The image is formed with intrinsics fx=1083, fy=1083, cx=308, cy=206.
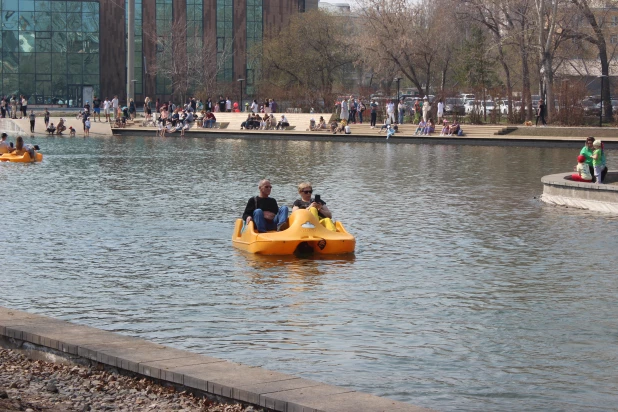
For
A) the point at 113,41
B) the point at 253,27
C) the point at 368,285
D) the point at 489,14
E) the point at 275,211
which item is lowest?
the point at 368,285

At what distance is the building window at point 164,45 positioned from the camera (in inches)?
3658

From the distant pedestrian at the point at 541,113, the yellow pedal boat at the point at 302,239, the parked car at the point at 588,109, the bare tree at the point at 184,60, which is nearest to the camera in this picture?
Result: the yellow pedal boat at the point at 302,239

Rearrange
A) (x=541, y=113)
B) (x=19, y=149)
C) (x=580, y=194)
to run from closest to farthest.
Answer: (x=580, y=194) → (x=19, y=149) → (x=541, y=113)

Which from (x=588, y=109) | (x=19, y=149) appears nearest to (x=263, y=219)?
(x=19, y=149)

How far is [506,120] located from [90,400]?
174 feet

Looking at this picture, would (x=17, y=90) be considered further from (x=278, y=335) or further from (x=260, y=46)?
(x=278, y=335)

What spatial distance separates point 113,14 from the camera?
315 ft

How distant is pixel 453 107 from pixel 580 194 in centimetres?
3655

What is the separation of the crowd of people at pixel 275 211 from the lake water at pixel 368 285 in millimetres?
641

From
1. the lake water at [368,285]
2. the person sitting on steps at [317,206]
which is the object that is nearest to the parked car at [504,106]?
the lake water at [368,285]

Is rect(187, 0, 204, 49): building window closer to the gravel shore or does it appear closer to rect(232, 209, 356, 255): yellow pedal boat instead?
rect(232, 209, 356, 255): yellow pedal boat

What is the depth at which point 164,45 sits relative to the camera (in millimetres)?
93875

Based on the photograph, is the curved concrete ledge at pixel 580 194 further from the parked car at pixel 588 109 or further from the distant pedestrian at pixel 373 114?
the distant pedestrian at pixel 373 114

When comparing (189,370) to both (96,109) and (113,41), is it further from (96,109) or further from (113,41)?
(113,41)
